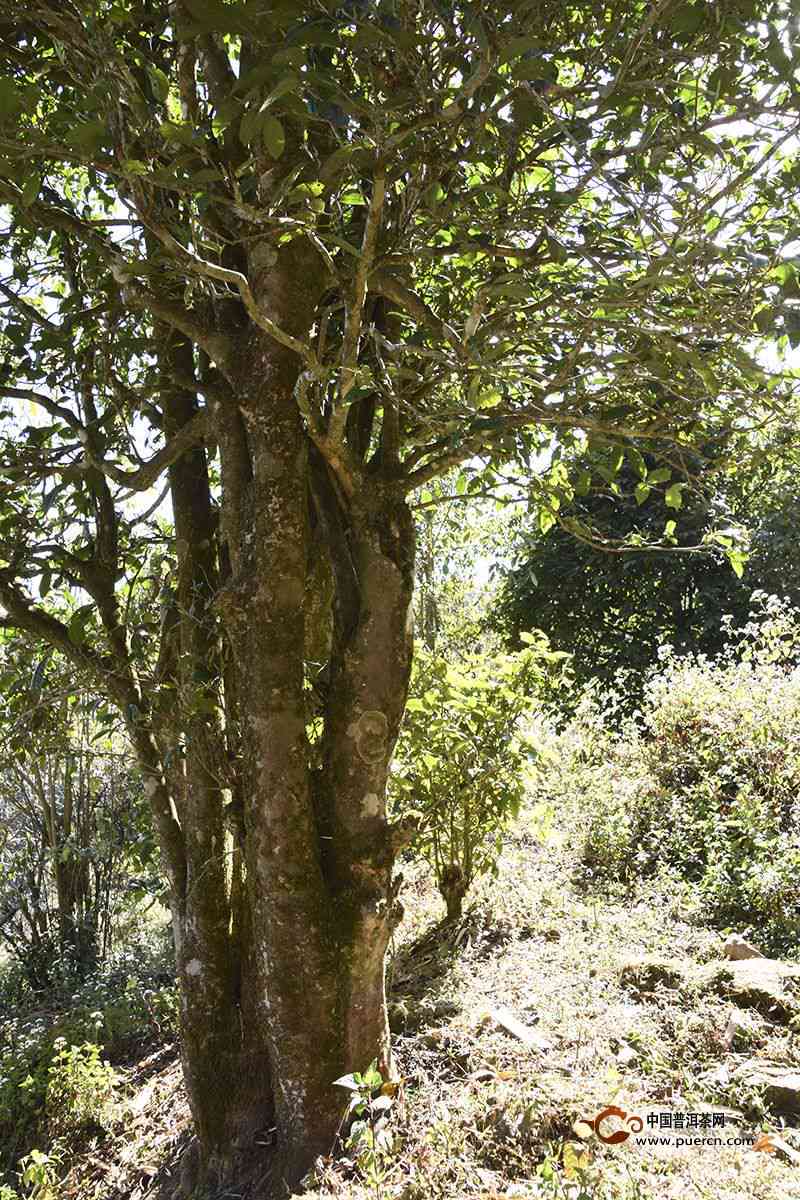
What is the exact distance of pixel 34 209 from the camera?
2963 millimetres

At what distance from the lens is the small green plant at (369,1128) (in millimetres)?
2481

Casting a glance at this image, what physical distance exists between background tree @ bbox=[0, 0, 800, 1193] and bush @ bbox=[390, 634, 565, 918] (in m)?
1.06

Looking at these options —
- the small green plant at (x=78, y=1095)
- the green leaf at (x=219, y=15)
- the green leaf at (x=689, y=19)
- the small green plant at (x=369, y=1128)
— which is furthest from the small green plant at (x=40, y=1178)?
the green leaf at (x=689, y=19)

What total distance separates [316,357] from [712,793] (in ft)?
14.6

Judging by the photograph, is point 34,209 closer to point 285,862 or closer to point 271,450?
point 271,450

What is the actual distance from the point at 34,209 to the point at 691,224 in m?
2.09

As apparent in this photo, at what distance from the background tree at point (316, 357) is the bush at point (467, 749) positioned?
1.06 meters

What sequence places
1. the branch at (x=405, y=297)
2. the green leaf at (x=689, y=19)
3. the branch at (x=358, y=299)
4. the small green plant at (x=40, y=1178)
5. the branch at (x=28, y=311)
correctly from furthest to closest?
the branch at (x=28, y=311) < the small green plant at (x=40, y=1178) < the branch at (x=405, y=297) < the branch at (x=358, y=299) < the green leaf at (x=689, y=19)

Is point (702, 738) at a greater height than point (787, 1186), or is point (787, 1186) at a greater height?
point (702, 738)

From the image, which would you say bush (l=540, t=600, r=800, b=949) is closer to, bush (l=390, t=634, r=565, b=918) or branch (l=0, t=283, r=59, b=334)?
bush (l=390, t=634, r=565, b=918)

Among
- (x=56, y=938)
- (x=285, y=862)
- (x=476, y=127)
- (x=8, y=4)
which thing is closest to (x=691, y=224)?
(x=476, y=127)

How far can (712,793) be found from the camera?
586 centimetres

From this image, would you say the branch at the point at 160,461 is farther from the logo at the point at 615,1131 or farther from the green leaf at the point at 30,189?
the logo at the point at 615,1131

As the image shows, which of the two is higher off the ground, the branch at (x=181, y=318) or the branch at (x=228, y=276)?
the branch at (x=181, y=318)
